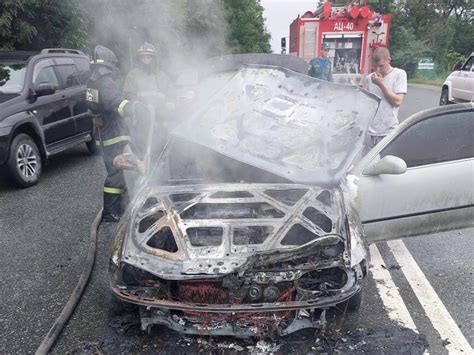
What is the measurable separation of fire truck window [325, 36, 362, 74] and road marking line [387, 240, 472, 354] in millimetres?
10140

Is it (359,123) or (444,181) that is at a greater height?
(359,123)

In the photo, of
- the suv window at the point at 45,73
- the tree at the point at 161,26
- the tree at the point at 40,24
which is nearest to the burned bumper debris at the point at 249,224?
the tree at the point at 161,26

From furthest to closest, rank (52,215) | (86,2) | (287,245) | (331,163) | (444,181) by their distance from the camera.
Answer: (86,2)
(52,215)
(444,181)
(331,163)
(287,245)

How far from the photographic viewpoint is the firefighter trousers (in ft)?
14.3

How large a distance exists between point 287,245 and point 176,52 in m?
5.88

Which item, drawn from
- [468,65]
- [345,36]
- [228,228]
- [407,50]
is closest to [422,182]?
[228,228]

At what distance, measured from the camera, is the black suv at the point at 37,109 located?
5508mm

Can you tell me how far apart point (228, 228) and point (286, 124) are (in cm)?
127

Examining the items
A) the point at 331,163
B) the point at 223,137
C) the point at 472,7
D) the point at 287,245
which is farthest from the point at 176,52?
the point at 472,7

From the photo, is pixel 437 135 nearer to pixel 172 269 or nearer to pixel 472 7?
pixel 172 269

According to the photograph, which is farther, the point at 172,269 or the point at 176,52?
the point at 176,52

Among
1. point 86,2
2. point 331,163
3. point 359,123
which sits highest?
point 86,2

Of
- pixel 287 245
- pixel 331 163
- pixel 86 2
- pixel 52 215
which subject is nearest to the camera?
pixel 287 245

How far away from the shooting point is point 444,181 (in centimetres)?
344
